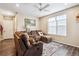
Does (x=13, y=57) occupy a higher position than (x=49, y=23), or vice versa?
(x=49, y=23)

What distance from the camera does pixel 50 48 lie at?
218 centimetres

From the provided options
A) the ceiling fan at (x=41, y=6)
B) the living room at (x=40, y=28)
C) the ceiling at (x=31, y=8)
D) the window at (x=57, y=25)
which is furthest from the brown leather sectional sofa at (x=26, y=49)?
the ceiling fan at (x=41, y=6)

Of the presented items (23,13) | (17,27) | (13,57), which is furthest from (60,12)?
(13,57)

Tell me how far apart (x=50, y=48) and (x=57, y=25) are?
614 mm

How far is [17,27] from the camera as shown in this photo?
2141 millimetres

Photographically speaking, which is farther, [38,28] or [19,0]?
[38,28]

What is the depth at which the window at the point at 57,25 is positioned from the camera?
6.91 ft

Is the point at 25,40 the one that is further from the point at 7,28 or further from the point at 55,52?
the point at 55,52

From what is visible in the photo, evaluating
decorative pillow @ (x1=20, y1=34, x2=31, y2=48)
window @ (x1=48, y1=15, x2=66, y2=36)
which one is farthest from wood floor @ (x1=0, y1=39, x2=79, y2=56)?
window @ (x1=48, y1=15, x2=66, y2=36)

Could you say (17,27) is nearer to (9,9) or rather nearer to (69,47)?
(9,9)

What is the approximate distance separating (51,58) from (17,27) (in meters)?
1.12

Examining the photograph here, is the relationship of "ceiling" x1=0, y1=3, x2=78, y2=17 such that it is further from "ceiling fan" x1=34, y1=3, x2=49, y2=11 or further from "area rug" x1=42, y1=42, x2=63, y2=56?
"area rug" x1=42, y1=42, x2=63, y2=56

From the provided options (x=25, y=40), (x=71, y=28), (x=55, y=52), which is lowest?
(x=55, y=52)

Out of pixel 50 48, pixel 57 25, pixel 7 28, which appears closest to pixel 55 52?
pixel 50 48
